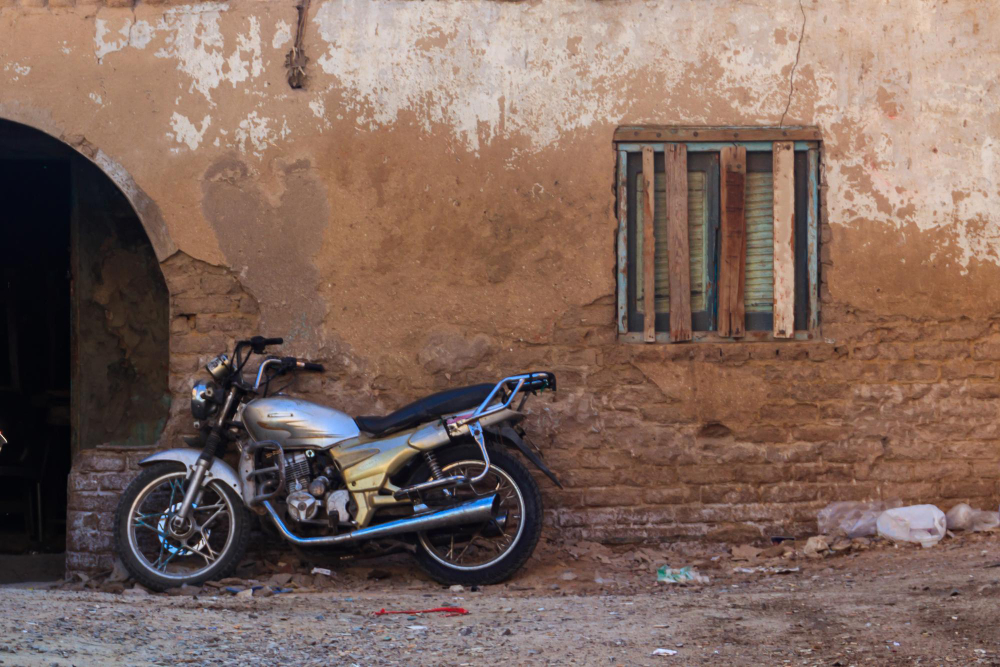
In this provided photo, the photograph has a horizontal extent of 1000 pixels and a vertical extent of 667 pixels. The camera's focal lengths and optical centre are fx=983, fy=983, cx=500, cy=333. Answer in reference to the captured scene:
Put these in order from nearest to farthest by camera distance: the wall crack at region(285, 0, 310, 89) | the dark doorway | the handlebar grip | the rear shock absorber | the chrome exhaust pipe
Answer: the chrome exhaust pipe < the rear shock absorber < the handlebar grip < the wall crack at region(285, 0, 310, 89) < the dark doorway

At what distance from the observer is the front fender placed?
4691mm

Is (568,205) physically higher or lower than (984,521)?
higher

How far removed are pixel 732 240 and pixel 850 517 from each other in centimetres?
158

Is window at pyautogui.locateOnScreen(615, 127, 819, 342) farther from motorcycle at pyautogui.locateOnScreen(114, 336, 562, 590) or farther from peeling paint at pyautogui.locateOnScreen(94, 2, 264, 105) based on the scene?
peeling paint at pyautogui.locateOnScreen(94, 2, 264, 105)

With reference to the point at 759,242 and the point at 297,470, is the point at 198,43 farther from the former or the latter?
the point at 759,242

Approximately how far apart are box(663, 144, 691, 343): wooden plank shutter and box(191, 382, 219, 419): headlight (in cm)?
232

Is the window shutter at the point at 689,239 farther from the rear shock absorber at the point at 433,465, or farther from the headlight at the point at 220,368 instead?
the headlight at the point at 220,368

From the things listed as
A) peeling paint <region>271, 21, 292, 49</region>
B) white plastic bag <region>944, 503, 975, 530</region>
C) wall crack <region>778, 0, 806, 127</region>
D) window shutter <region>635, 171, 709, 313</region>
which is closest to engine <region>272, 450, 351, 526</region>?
window shutter <region>635, 171, 709, 313</region>

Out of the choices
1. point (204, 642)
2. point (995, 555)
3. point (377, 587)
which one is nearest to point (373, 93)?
point (377, 587)

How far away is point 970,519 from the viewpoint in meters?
5.12

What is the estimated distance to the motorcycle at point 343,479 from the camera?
4.58 metres

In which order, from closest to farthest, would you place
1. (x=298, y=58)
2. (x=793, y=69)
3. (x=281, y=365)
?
(x=281, y=365)
(x=298, y=58)
(x=793, y=69)

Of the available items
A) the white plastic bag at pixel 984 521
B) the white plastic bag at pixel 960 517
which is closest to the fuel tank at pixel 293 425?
the white plastic bag at pixel 960 517

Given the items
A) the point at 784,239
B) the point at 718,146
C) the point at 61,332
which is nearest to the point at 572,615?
the point at 784,239
